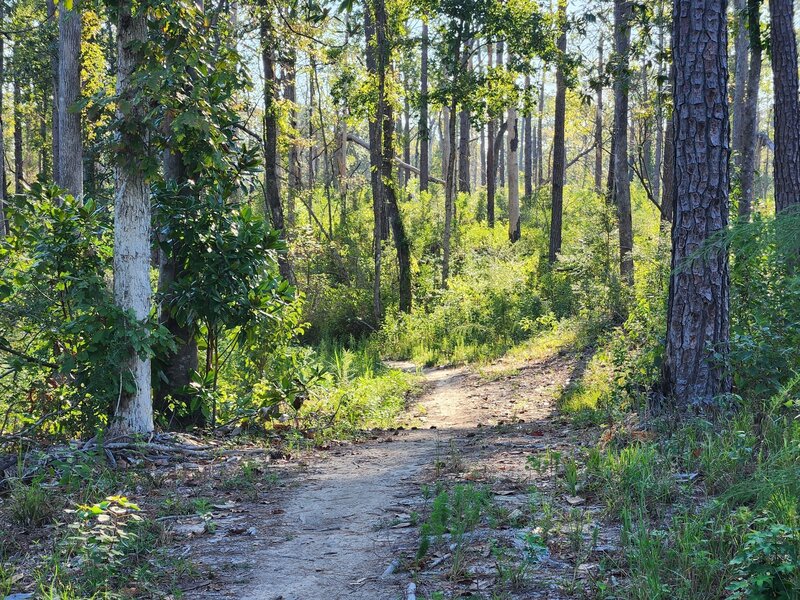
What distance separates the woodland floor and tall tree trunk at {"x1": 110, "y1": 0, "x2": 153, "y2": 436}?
1525 mm

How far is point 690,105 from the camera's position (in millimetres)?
6102

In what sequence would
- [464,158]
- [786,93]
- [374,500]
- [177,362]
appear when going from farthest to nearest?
[464,158], [786,93], [177,362], [374,500]

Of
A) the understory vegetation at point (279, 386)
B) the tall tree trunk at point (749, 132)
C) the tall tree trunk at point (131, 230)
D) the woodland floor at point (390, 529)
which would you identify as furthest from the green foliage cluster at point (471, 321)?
the tall tree trunk at point (131, 230)

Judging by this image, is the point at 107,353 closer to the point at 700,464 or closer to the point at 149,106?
the point at 149,106

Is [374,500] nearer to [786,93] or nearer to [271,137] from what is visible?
[786,93]

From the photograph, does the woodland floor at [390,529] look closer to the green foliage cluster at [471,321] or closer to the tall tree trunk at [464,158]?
the green foliage cluster at [471,321]

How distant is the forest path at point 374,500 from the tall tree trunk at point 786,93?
4719mm

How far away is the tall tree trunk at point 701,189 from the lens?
238 inches

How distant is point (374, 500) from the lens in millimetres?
5309

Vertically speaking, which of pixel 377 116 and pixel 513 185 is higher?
pixel 377 116

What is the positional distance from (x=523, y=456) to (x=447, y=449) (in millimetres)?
1123

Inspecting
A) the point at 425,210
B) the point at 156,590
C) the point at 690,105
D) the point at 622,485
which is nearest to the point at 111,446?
the point at 156,590

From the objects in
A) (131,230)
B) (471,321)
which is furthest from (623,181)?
(131,230)

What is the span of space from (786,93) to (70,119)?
41.5 ft
